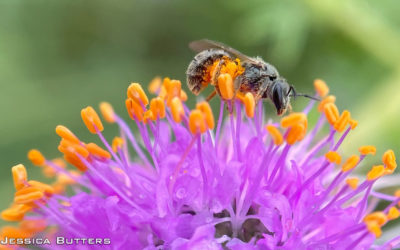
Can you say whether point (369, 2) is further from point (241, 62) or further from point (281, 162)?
point (281, 162)

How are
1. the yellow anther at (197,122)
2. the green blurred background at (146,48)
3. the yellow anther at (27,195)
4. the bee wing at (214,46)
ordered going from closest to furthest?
the yellow anther at (197,122) < the yellow anther at (27,195) < the bee wing at (214,46) < the green blurred background at (146,48)

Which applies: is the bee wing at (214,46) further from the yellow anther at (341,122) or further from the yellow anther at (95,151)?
the yellow anther at (95,151)

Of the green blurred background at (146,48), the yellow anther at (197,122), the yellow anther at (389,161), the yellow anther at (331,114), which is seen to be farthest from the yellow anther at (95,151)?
the green blurred background at (146,48)

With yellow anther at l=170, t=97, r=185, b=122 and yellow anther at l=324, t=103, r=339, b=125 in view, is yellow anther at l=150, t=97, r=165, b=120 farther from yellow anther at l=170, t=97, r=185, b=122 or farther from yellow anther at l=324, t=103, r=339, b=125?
yellow anther at l=324, t=103, r=339, b=125

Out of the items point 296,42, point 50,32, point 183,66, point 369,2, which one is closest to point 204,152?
point 296,42

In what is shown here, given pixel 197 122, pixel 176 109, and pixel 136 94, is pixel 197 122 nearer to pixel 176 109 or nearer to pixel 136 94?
pixel 176 109
